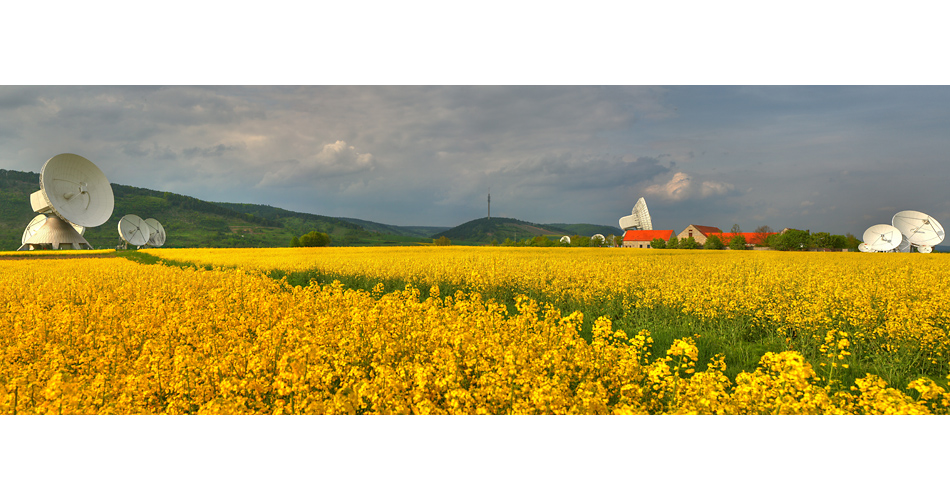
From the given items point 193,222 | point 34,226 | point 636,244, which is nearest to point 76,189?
point 34,226

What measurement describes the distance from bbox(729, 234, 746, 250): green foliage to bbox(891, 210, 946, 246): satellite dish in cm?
872

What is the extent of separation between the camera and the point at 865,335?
19.0 feet

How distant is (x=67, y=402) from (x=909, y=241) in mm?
35366

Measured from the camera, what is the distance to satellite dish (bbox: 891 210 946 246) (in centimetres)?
2064

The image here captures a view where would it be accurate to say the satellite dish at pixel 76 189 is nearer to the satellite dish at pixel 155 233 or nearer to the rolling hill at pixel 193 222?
the rolling hill at pixel 193 222

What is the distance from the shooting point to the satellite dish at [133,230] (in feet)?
157

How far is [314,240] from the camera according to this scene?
41594mm

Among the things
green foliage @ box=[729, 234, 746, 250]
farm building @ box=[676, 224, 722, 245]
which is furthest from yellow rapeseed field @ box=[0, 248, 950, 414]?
farm building @ box=[676, 224, 722, 245]

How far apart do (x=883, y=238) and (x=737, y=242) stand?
332 inches

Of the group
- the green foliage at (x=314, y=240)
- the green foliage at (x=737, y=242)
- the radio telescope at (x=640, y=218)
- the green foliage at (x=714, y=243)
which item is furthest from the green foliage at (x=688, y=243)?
the green foliage at (x=314, y=240)

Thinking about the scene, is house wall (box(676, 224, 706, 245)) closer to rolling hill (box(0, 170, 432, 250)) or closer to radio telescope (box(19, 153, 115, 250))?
rolling hill (box(0, 170, 432, 250))

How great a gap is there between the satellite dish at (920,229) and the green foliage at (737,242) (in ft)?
28.6

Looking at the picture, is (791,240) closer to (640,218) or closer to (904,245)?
(904,245)

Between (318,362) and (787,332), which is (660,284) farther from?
(318,362)
